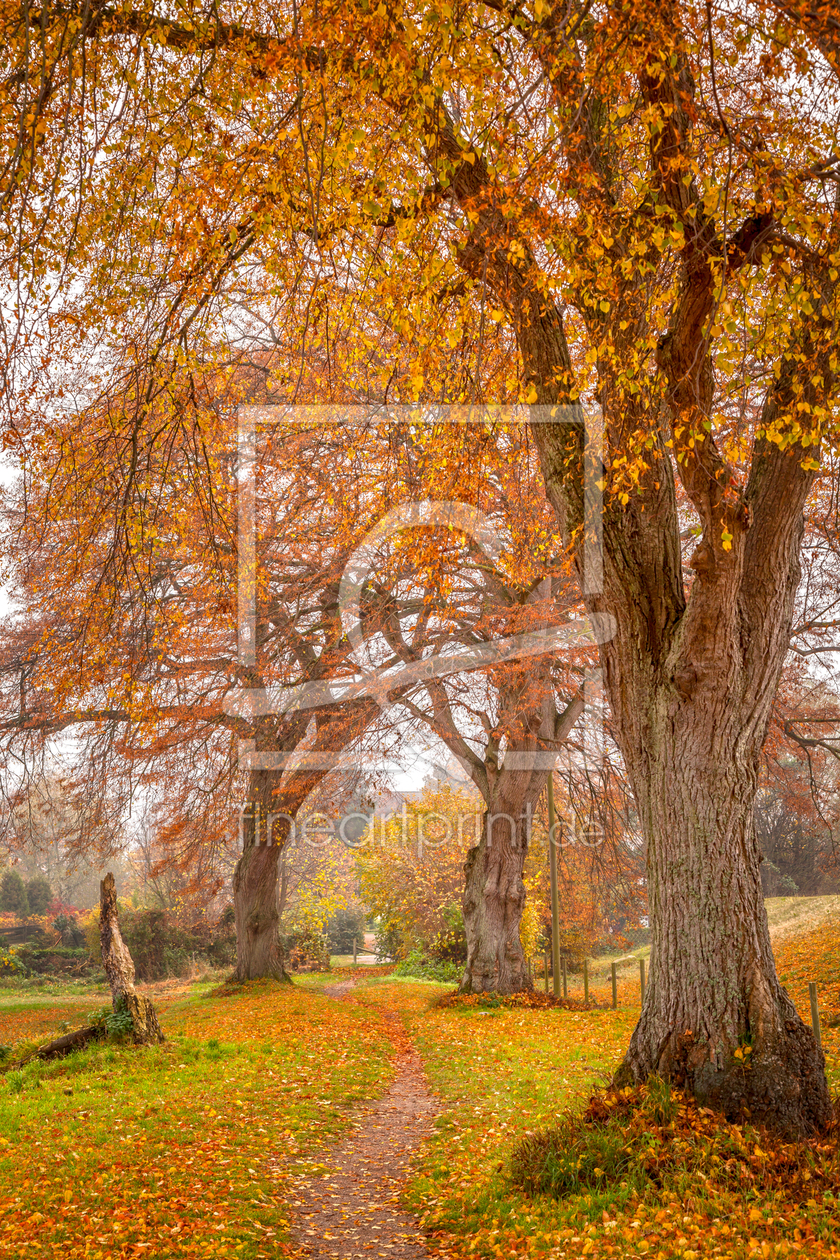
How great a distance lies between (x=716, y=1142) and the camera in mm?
4859

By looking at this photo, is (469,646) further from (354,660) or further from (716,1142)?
(716,1142)

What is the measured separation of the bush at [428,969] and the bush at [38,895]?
1732cm

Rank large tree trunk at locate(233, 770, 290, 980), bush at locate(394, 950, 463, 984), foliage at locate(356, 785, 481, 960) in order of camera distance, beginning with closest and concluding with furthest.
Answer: large tree trunk at locate(233, 770, 290, 980)
bush at locate(394, 950, 463, 984)
foliage at locate(356, 785, 481, 960)

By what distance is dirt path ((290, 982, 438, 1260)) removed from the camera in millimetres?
4816

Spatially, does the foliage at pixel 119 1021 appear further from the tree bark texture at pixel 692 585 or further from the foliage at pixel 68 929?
the foliage at pixel 68 929

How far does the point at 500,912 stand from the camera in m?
16.1

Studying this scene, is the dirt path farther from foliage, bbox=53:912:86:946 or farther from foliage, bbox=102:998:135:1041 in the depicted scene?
foliage, bbox=53:912:86:946

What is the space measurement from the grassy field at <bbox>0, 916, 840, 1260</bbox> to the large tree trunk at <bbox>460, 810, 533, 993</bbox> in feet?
13.6

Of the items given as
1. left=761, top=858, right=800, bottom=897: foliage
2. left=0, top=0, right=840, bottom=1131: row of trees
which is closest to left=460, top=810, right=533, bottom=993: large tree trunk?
left=0, top=0, right=840, bottom=1131: row of trees

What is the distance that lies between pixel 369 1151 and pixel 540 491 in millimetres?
7734

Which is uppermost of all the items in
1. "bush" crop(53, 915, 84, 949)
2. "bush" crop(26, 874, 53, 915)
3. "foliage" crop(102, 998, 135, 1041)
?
"foliage" crop(102, 998, 135, 1041)

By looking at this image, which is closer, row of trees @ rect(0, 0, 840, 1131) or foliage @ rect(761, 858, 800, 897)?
row of trees @ rect(0, 0, 840, 1131)

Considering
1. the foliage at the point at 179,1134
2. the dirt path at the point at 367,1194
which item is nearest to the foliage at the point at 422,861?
the foliage at the point at 179,1134

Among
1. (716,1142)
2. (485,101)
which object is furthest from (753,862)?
(485,101)
